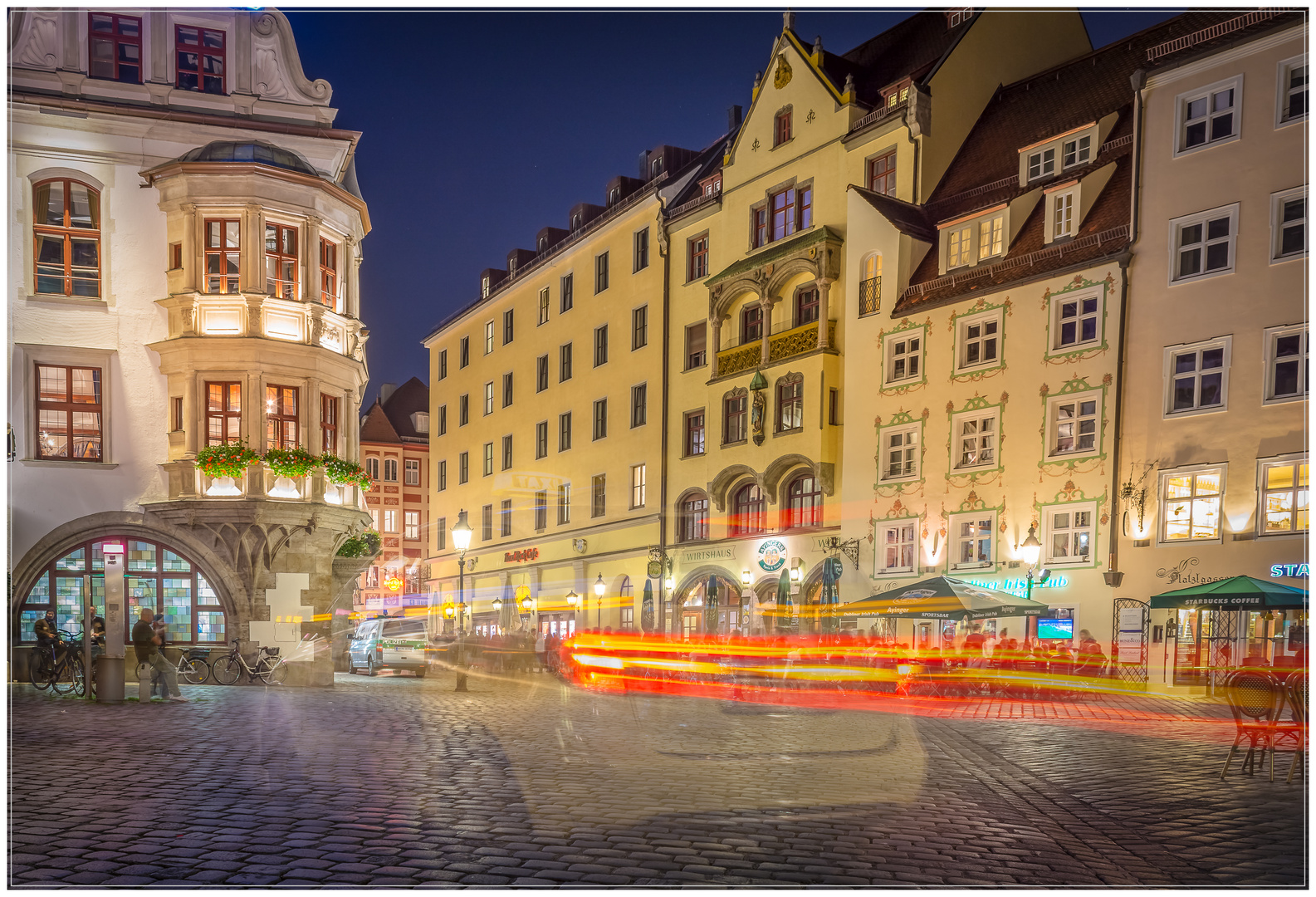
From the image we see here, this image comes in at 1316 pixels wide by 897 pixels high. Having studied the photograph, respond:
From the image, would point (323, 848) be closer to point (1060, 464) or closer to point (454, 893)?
point (454, 893)

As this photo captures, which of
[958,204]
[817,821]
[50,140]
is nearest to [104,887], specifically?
[817,821]

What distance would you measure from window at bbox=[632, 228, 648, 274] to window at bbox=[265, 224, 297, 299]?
11093 millimetres

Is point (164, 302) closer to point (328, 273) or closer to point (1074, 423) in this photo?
point (328, 273)

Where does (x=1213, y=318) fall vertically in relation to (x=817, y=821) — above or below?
above

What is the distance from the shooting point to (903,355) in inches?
896

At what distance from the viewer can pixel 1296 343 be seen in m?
16.4

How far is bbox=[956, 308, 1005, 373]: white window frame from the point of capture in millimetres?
21069

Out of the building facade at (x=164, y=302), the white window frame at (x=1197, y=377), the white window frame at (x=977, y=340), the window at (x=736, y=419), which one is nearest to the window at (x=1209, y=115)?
the white window frame at (x=1197, y=377)

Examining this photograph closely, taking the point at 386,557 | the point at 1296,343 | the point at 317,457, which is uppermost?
the point at 1296,343

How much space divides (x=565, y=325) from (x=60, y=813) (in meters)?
16.7

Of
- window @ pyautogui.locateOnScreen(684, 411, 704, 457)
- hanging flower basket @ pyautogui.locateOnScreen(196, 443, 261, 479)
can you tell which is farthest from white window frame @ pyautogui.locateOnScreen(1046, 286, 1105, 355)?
hanging flower basket @ pyautogui.locateOnScreen(196, 443, 261, 479)

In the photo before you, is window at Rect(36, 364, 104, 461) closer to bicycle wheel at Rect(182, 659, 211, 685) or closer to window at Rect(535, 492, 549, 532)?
bicycle wheel at Rect(182, 659, 211, 685)

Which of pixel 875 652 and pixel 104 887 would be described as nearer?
pixel 104 887

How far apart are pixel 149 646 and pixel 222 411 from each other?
320 centimetres
